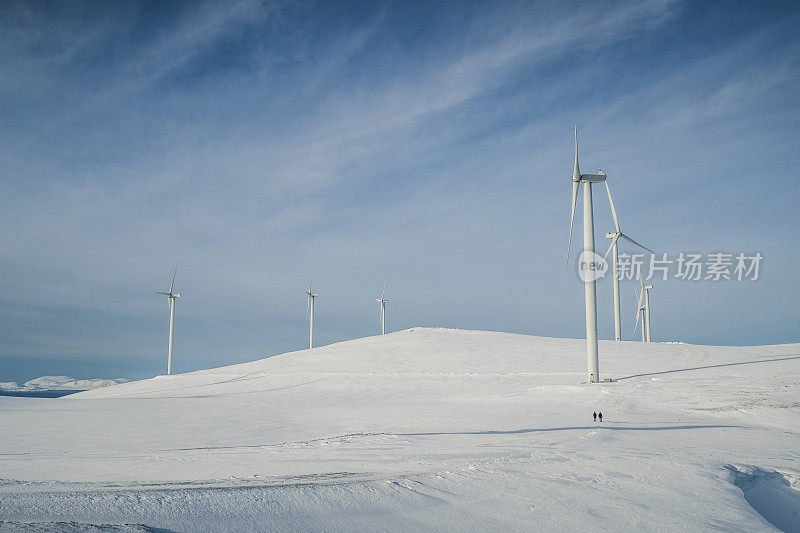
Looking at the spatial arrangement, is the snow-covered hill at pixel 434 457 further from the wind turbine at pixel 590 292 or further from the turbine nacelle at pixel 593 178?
the turbine nacelle at pixel 593 178

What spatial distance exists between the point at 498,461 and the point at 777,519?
4.33m

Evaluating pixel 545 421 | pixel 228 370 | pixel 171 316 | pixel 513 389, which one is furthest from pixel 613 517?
pixel 171 316

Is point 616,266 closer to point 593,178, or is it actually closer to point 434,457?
point 593,178

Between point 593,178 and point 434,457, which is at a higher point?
point 593,178

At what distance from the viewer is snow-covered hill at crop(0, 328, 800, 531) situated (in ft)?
20.4

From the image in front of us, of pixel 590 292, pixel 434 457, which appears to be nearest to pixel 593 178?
pixel 590 292

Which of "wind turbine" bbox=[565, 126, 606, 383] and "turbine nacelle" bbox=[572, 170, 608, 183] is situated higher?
"turbine nacelle" bbox=[572, 170, 608, 183]

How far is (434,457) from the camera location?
11.4 m

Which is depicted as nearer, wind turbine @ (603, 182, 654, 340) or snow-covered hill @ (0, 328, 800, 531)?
snow-covered hill @ (0, 328, 800, 531)

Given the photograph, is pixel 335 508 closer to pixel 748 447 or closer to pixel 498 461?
pixel 498 461

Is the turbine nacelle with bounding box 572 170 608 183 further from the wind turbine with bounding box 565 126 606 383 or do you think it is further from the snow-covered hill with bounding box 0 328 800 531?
the snow-covered hill with bounding box 0 328 800 531

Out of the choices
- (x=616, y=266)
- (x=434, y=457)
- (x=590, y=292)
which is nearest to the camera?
(x=434, y=457)

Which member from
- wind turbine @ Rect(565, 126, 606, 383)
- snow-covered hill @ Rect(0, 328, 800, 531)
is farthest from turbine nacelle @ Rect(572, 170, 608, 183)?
snow-covered hill @ Rect(0, 328, 800, 531)

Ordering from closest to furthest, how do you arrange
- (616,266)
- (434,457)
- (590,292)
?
(434,457), (590,292), (616,266)
